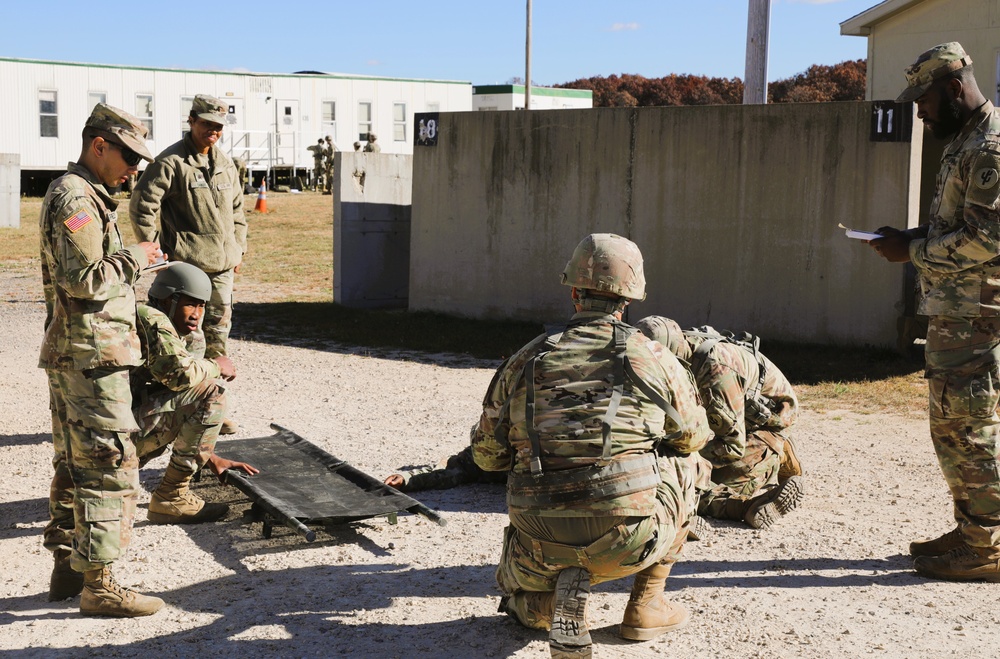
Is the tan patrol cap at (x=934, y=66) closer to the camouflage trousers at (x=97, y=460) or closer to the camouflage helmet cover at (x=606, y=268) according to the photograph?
the camouflage helmet cover at (x=606, y=268)

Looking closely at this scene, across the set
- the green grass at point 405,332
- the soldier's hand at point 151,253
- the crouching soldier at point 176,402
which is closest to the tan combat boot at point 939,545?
the green grass at point 405,332

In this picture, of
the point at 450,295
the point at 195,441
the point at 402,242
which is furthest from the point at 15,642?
the point at 402,242

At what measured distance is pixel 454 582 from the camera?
4.60 m

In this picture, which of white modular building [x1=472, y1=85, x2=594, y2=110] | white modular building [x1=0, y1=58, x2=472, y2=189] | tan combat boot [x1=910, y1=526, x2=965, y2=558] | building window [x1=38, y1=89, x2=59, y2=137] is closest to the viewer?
tan combat boot [x1=910, y1=526, x2=965, y2=558]

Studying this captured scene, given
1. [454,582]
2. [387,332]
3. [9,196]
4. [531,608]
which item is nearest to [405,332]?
[387,332]

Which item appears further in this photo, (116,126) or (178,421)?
(178,421)

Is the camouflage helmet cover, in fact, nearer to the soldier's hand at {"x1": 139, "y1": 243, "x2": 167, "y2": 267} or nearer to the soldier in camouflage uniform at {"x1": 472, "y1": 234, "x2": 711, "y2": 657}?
the soldier in camouflage uniform at {"x1": 472, "y1": 234, "x2": 711, "y2": 657}

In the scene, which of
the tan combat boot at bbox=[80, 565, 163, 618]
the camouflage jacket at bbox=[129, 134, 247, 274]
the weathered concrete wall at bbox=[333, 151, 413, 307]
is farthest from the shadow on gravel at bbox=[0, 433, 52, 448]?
the weathered concrete wall at bbox=[333, 151, 413, 307]

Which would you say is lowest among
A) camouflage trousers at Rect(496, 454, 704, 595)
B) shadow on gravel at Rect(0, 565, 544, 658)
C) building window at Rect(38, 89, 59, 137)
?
shadow on gravel at Rect(0, 565, 544, 658)

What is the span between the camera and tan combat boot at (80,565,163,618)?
410cm

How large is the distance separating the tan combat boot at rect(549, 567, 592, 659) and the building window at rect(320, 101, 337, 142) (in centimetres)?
3203

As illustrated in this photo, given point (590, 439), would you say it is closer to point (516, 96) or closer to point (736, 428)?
point (736, 428)

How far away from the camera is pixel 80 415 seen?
4047 mm

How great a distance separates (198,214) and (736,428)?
3.57 meters
